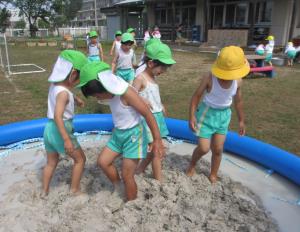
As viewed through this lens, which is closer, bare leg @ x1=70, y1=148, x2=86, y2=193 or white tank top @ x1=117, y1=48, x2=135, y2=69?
bare leg @ x1=70, y1=148, x2=86, y2=193

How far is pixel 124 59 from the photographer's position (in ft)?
20.2

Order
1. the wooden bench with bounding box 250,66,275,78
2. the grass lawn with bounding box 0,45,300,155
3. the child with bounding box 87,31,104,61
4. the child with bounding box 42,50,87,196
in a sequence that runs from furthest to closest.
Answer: the wooden bench with bounding box 250,66,275,78
the child with bounding box 87,31,104,61
the grass lawn with bounding box 0,45,300,155
the child with bounding box 42,50,87,196

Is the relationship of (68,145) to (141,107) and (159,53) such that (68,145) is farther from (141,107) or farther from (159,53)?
(159,53)

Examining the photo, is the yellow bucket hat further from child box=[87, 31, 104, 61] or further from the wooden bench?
the wooden bench

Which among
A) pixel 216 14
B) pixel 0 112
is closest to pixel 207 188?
pixel 0 112

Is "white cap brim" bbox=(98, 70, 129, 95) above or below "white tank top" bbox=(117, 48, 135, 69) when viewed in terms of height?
above

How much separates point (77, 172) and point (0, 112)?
367cm

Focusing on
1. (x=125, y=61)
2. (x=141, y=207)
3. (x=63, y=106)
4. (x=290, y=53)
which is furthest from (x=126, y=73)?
(x=290, y=53)

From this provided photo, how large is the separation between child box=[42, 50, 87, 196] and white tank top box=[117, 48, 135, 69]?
10.8 feet

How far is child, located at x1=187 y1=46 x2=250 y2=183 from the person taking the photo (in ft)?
9.77

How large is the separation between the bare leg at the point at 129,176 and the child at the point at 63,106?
1.46 feet

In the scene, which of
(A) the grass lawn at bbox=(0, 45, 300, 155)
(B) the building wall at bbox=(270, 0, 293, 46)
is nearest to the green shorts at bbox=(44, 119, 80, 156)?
(A) the grass lawn at bbox=(0, 45, 300, 155)

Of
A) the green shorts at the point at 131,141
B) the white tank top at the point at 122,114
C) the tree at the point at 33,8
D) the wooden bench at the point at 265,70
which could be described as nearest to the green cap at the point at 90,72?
the white tank top at the point at 122,114

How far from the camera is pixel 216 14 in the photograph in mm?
22203
